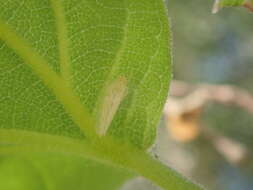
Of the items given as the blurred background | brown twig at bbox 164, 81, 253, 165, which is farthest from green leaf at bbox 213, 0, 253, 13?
the blurred background

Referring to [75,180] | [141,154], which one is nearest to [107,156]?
[141,154]

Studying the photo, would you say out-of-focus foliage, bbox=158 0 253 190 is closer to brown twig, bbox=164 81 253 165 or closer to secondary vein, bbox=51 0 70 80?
brown twig, bbox=164 81 253 165

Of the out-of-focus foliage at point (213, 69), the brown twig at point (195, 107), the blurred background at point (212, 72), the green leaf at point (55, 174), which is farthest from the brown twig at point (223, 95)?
the out-of-focus foliage at point (213, 69)

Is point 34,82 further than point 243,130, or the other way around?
point 243,130

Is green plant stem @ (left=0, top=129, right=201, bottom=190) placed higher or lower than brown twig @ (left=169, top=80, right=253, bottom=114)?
higher

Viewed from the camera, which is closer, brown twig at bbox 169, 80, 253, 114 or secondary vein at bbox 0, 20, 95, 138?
secondary vein at bbox 0, 20, 95, 138

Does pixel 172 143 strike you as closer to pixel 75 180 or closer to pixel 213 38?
pixel 213 38

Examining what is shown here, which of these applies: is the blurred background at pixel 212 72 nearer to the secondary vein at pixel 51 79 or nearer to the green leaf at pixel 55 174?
the green leaf at pixel 55 174
